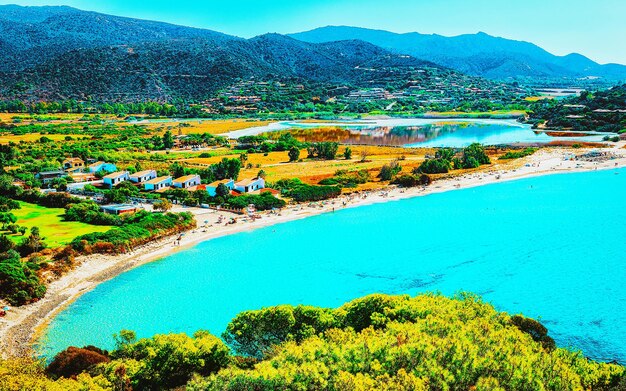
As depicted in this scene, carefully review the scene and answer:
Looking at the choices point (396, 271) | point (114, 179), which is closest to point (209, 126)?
point (114, 179)

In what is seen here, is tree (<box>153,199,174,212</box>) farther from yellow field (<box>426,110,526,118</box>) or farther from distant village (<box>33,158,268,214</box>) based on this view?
yellow field (<box>426,110,526,118</box>)

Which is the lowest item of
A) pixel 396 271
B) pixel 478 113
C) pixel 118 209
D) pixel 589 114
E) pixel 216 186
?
pixel 396 271

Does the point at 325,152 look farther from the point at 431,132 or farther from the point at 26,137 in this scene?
the point at 26,137

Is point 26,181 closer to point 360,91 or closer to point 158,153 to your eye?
point 158,153

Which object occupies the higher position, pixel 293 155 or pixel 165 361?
pixel 165 361

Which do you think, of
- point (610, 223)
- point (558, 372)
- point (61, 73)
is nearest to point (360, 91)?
point (61, 73)

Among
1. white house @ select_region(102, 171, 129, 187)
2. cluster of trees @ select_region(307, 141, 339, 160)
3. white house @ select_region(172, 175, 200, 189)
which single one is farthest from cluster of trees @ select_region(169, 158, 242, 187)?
cluster of trees @ select_region(307, 141, 339, 160)

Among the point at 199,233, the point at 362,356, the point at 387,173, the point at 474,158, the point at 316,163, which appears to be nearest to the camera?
the point at 362,356
